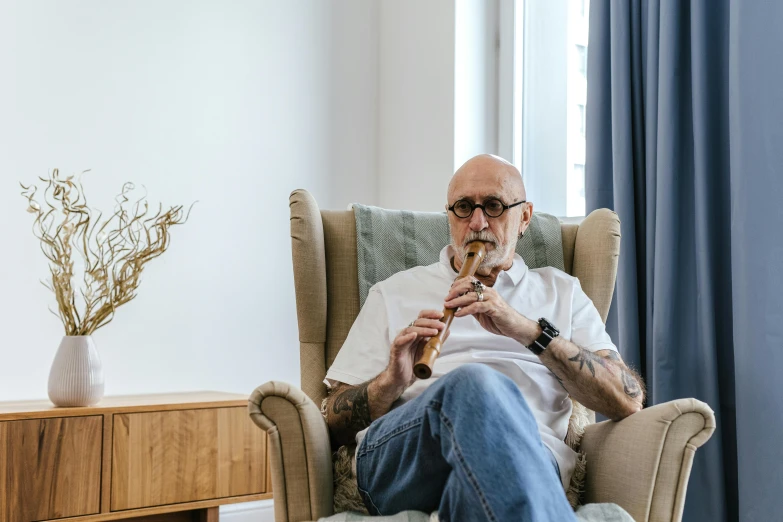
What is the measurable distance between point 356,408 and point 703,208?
1110 millimetres

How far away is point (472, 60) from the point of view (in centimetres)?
316

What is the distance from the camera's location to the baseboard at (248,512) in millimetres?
2870

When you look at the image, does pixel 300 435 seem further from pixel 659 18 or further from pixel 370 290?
pixel 659 18

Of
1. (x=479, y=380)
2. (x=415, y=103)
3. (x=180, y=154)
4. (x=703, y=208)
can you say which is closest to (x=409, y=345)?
(x=479, y=380)

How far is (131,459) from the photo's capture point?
225 cm

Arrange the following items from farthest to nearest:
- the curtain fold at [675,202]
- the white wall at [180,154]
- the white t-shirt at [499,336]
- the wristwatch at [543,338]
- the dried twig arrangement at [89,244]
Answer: the white wall at [180,154] < the dried twig arrangement at [89,244] < the curtain fold at [675,202] < the white t-shirt at [499,336] < the wristwatch at [543,338]

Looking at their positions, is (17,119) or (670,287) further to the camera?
(17,119)

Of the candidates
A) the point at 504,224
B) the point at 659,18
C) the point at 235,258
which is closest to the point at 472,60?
the point at 659,18

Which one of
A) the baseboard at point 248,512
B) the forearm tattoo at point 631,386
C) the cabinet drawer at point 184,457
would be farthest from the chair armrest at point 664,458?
the baseboard at point 248,512

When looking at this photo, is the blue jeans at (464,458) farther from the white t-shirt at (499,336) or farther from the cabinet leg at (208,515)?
the cabinet leg at (208,515)

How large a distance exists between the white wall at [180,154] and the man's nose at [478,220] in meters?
1.41

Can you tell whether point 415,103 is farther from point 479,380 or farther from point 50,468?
point 479,380

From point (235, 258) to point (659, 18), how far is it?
1709 mm

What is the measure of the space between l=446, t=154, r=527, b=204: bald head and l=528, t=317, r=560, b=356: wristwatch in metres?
Result: 0.37
